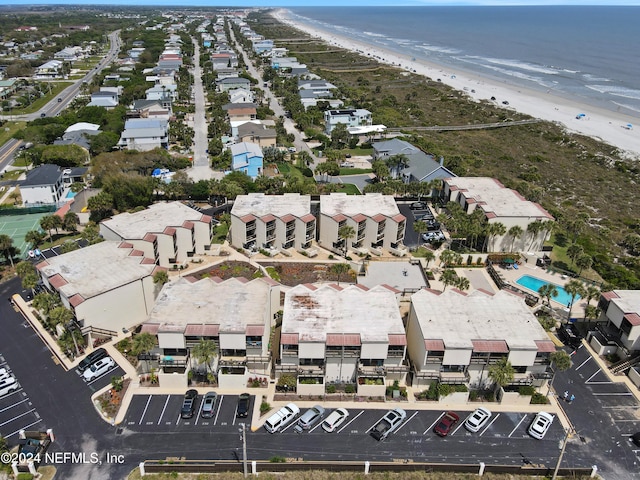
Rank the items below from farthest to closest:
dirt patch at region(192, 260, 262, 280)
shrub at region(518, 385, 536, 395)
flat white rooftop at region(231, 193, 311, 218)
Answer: flat white rooftop at region(231, 193, 311, 218)
dirt patch at region(192, 260, 262, 280)
shrub at region(518, 385, 536, 395)

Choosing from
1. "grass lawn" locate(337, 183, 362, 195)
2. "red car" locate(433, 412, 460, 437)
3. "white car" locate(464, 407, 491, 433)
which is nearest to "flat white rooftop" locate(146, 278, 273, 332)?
"red car" locate(433, 412, 460, 437)

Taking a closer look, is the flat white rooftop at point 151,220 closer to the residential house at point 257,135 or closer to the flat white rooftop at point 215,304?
the flat white rooftop at point 215,304

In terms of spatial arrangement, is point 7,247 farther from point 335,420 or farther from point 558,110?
point 558,110

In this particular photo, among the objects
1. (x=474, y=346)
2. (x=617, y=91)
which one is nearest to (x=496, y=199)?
(x=474, y=346)

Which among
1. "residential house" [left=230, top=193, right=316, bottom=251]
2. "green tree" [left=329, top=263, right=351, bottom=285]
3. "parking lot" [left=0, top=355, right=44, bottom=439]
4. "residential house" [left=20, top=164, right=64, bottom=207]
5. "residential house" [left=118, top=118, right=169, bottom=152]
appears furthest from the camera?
"residential house" [left=118, top=118, right=169, bottom=152]

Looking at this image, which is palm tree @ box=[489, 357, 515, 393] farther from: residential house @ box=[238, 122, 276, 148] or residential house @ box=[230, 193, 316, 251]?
residential house @ box=[238, 122, 276, 148]

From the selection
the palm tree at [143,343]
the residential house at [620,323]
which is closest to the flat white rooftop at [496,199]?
the residential house at [620,323]

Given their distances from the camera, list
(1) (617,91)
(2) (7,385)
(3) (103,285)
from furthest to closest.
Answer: (1) (617,91)
(3) (103,285)
(2) (7,385)
